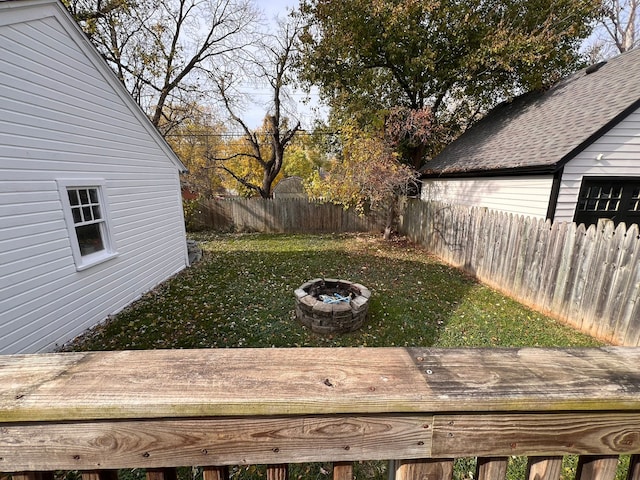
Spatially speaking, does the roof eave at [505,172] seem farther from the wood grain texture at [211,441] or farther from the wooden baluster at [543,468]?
the wood grain texture at [211,441]

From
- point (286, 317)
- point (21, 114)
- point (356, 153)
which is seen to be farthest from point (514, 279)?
point (21, 114)

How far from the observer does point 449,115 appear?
15820mm

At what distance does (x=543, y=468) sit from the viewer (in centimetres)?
83

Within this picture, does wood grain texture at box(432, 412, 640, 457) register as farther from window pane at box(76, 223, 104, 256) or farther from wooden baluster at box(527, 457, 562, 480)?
window pane at box(76, 223, 104, 256)

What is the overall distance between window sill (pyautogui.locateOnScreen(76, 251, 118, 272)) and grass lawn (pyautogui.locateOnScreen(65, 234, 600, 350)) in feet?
3.77

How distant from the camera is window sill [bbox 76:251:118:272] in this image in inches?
199

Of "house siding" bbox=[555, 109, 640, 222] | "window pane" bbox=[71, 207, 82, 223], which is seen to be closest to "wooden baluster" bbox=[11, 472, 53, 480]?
"window pane" bbox=[71, 207, 82, 223]

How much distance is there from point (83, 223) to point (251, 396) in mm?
6143

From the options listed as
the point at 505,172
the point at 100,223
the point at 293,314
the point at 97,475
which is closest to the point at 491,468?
the point at 97,475

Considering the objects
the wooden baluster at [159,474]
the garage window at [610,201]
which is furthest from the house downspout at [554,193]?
the wooden baluster at [159,474]

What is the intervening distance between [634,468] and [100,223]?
7.26 meters

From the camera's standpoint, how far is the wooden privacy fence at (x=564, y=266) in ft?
14.4

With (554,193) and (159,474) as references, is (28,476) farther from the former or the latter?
(554,193)

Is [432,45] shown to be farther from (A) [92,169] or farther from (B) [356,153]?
(A) [92,169]
